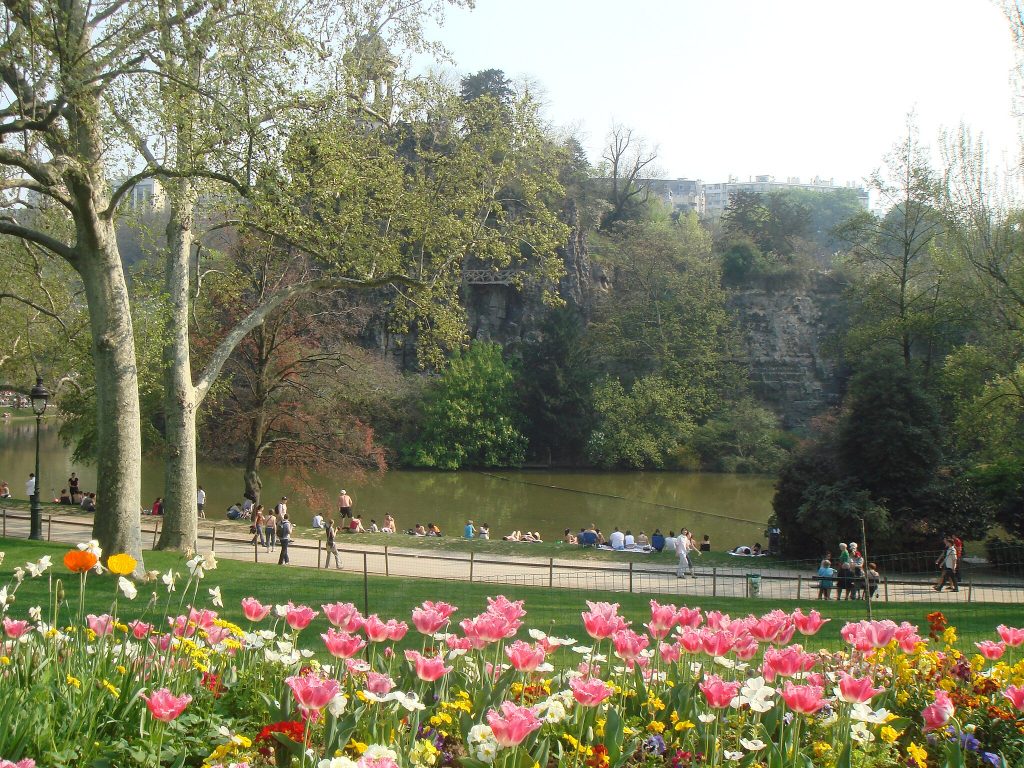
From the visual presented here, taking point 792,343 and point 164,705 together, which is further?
point 792,343

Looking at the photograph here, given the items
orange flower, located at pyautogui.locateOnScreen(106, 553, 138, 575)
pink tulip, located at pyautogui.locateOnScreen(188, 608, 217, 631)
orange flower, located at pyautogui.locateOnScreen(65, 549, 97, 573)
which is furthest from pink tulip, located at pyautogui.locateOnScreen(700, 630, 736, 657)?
orange flower, located at pyautogui.locateOnScreen(65, 549, 97, 573)

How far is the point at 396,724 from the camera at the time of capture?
4.16 meters

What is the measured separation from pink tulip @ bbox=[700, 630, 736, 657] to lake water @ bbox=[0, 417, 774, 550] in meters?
28.4

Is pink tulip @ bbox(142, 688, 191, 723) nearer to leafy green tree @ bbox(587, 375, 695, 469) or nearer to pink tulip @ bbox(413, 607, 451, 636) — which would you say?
pink tulip @ bbox(413, 607, 451, 636)

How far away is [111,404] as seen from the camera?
14.1m

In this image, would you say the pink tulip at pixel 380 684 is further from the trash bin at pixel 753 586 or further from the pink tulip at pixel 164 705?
the trash bin at pixel 753 586

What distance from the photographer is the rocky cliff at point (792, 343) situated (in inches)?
2424

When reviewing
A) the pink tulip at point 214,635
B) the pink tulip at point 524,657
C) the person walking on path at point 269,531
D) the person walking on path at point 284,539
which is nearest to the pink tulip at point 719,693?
the pink tulip at point 524,657

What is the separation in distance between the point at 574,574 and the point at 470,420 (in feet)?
115

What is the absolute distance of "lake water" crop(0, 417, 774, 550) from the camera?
1449 inches

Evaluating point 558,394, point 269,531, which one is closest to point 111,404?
point 269,531

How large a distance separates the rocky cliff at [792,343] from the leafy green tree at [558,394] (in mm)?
11654

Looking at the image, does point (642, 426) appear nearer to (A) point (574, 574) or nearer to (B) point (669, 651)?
(A) point (574, 574)

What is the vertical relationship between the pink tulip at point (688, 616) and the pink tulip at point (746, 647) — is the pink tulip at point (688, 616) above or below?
above
